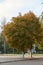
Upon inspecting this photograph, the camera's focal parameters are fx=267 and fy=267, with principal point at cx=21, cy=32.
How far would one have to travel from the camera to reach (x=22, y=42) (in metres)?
52.0

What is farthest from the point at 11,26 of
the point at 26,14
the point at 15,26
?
the point at 26,14

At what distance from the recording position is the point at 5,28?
53375mm

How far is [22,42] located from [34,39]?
354 centimetres

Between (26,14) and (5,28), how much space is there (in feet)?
16.7

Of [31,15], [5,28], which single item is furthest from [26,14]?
[5,28]

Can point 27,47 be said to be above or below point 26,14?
below

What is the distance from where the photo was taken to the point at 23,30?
170 ft

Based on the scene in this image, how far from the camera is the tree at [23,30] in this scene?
5188 cm

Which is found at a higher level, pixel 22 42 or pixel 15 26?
pixel 15 26

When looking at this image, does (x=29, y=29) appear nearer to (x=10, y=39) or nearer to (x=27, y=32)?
(x=27, y=32)

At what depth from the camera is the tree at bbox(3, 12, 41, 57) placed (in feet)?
170

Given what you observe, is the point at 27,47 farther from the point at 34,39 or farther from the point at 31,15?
the point at 31,15

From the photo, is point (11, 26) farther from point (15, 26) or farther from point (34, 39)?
point (34, 39)

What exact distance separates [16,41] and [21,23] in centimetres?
370
